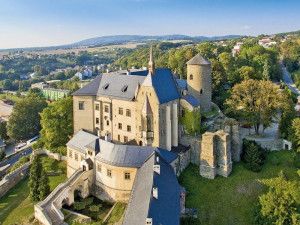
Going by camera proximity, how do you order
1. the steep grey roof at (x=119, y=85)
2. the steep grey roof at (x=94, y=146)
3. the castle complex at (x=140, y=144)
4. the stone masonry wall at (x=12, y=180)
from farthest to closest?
1. the stone masonry wall at (x=12, y=180)
2. the steep grey roof at (x=119, y=85)
3. the steep grey roof at (x=94, y=146)
4. the castle complex at (x=140, y=144)

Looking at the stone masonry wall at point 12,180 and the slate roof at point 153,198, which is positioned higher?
the slate roof at point 153,198

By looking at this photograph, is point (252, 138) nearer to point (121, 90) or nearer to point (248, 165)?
point (248, 165)

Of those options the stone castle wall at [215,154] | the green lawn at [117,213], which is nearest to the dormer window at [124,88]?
the stone castle wall at [215,154]

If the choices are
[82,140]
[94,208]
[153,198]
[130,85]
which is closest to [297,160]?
[153,198]

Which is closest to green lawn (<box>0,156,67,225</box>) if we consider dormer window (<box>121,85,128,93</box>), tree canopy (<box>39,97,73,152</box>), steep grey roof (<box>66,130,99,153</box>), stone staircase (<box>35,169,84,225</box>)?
stone staircase (<box>35,169,84,225</box>)

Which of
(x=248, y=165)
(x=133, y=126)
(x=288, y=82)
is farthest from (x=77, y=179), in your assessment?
(x=288, y=82)

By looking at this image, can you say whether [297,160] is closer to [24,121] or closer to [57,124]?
[57,124]

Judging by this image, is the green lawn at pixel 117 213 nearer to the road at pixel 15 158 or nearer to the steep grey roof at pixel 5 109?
the road at pixel 15 158
